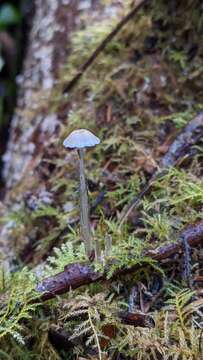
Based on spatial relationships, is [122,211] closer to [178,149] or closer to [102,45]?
[178,149]

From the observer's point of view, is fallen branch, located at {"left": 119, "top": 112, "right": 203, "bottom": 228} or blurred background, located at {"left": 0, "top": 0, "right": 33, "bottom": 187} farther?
blurred background, located at {"left": 0, "top": 0, "right": 33, "bottom": 187}

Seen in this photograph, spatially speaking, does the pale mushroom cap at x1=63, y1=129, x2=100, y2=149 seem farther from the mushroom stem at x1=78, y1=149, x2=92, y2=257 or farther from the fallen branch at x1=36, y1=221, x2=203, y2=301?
the fallen branch at x1=36, y1=221, x2=203, y2=301

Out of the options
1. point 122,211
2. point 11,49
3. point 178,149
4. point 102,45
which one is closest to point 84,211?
point 122,211

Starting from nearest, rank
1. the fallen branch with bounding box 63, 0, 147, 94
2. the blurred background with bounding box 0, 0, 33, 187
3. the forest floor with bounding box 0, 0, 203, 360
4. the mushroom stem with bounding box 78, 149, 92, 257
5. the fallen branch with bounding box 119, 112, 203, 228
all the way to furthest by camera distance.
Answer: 1. the forest floor with bounding box 0, 0, 203, 360
2. the mushroom stem with bounding box 78, 149, 92, 257
3. the fallen branch with bounding box 119, 112, 203, 228
4. the fallen branch with bounding box 63, 0, 147, 94
5. the blurred background with bounding box 0, 0, 33, 187

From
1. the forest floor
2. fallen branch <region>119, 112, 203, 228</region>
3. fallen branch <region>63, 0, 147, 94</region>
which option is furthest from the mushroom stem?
fallen branch <region>63, 0, 147, 94</region>

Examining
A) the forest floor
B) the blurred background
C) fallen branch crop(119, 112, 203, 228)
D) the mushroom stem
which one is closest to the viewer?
the forest floor

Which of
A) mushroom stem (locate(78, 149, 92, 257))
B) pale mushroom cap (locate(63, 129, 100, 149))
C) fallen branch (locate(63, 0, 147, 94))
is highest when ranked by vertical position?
fallen branch (locate(63, 0, 147, 94))
